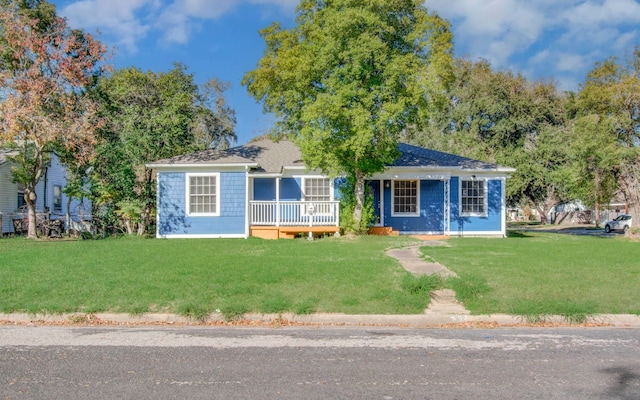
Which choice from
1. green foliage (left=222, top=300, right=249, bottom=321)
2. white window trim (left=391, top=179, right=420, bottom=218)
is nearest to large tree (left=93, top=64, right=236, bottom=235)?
white window trim (left=391, top=179, right=420, bottom=218)

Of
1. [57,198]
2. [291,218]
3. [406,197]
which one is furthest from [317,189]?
[57,198]

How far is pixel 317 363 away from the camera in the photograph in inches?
216

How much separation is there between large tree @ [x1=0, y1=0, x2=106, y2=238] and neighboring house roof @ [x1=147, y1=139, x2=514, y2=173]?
3620 millimetres

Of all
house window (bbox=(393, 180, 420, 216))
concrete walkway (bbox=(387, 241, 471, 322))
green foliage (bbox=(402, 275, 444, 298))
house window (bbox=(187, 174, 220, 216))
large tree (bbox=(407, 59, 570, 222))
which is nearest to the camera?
concrete walkway (bbox=(387, 241, 471, 322))

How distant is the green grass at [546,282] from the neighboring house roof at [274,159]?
28.3 ft

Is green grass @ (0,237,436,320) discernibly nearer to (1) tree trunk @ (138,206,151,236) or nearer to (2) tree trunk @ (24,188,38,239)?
(2) tree trunk @ (24,188,38,239)

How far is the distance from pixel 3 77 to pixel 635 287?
21059 mm

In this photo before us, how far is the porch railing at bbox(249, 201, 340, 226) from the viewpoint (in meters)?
19.8

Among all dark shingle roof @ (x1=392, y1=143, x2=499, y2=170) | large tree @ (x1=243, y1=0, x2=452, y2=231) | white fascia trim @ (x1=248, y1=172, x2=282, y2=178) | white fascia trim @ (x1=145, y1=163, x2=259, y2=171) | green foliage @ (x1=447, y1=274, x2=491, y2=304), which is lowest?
green foliage @ (x1=447, y1=274, x2=491, y2=304)

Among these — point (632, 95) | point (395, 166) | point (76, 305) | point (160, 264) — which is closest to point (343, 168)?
point (395, 166)

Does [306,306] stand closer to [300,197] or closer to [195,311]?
[195,311]

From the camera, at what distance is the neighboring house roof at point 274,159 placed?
66.0 ft

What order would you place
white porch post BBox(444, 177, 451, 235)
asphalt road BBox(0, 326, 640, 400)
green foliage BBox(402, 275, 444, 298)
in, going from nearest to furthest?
asphalt road BBox(0, 326, 640, 400)
green foliage BBox(402, 275, 444, 298)
white porch post BBox(444, 177, 451, 235)

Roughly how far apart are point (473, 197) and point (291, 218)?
8.14 meters
